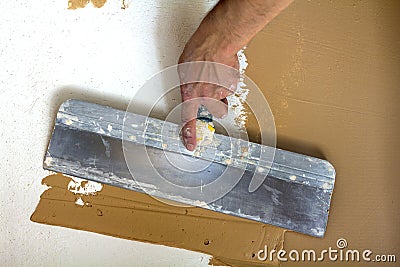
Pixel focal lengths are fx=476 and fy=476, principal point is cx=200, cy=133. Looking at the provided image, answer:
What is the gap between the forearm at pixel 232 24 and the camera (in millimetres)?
976

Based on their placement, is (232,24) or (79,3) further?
(79,3)

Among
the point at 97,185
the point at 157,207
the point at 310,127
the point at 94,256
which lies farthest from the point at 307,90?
the point at 94,256

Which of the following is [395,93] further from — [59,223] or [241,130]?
[59,223]

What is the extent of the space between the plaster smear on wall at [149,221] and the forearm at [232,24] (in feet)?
1.34

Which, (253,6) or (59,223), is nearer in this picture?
(253,6)

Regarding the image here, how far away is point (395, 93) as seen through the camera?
130 centimetres

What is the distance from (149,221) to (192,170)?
17 cm

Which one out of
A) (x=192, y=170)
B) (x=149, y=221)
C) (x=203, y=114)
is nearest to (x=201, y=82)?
(x=203, y=114)

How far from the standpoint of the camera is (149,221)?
121 centimetres

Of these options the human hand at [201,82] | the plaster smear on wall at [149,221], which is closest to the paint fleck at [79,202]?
the plaster smear on wall at [149,221]

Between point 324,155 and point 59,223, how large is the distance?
709 mm

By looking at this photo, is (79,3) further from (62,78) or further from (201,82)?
(201,82)

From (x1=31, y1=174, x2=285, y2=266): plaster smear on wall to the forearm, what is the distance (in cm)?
41

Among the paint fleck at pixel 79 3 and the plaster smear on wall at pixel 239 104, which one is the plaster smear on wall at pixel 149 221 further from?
the paint fleck at pixel 79 3
